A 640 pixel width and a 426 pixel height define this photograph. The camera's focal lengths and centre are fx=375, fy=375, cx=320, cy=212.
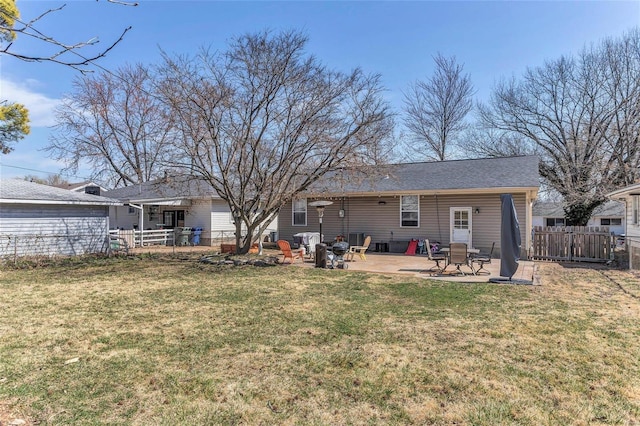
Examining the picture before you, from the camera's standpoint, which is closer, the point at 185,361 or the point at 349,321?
the point at 185,361

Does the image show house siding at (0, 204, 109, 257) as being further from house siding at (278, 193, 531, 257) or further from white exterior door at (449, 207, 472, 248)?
white exterior door at (449, 207, 472, 248)

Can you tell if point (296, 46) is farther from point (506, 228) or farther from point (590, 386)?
point (590, 386)

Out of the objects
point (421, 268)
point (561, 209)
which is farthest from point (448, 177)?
point (561, 209)

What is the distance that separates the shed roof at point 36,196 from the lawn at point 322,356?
7.75 meters

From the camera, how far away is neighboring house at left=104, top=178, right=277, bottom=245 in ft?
69.4

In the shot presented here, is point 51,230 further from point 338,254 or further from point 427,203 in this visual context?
point 427,203

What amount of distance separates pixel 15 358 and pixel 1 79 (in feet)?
11.3

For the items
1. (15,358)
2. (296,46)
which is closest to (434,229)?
(296,46)

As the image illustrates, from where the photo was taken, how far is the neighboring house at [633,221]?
12.0m

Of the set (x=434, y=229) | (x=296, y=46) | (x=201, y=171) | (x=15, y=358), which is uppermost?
(x=296, y=46)

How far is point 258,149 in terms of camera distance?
13.7 meters

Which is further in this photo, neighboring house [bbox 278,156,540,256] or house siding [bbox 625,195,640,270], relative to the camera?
neighboring house [bbox 278,156,540,256]

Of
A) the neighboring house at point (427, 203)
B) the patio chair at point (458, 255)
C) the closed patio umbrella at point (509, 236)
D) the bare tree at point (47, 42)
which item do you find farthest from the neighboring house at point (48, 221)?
the closed patio umbrella at point (509, 236)

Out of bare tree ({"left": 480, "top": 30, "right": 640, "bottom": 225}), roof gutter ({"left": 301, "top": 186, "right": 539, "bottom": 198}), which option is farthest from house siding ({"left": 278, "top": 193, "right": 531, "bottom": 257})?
bare tree ({"left": 480, "top": 30, "right": 640, "bottom": 225})
